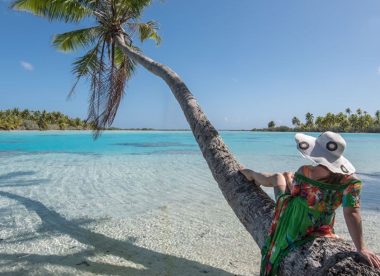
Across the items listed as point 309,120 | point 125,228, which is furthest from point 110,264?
point 309,120

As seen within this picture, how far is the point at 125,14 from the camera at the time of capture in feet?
24.0

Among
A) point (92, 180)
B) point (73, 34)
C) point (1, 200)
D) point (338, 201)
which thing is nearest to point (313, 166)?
point (338, 201)

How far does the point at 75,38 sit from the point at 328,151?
8237 millimetres

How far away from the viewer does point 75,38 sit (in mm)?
8562

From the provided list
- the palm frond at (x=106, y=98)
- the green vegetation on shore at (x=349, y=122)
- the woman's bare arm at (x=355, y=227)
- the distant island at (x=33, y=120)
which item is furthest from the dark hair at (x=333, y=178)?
the green vegetation on shore at (x=349, y=122)

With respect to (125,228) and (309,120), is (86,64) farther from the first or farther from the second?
(309,120)

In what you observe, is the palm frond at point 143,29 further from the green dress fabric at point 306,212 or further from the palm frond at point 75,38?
the green dress fabric at point 306,212

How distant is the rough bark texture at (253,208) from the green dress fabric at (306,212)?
0.25ft

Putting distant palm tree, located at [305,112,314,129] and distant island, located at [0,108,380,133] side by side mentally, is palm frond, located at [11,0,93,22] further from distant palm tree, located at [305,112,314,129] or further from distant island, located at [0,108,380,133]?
distant palm tree, located at [305,112,314,129]

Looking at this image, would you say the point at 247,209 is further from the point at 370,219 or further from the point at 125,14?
the point at 125,14

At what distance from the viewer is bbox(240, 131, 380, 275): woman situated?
1.79 meters

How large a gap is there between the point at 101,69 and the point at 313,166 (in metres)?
5.79

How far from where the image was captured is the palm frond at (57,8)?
282 inches

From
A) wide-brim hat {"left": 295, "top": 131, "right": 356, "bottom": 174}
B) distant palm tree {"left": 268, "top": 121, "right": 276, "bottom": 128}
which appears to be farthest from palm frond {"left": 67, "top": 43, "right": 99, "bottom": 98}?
distant palm tree {"left": 268, "top": 121, "right": 276, "bottom": 128}
